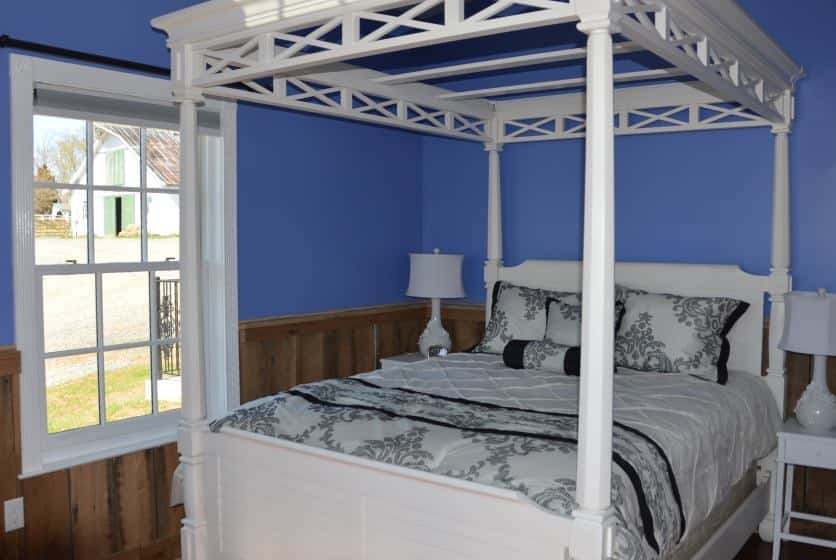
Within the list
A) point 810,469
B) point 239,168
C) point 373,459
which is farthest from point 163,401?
point 810,469

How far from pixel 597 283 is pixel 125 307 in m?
2.56

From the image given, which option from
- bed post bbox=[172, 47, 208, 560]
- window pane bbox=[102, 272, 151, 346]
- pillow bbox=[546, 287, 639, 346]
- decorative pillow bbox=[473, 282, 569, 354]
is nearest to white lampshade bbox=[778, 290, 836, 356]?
pillow bbox=[546, 287, 639, 346]

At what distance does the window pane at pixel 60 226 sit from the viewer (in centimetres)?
345

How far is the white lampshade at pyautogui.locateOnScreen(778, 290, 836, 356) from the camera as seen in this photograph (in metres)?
3.61

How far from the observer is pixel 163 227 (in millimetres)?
3975

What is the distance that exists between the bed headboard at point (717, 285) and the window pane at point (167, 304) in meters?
2.28

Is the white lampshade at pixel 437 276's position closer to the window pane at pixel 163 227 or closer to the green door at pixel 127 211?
the window pane at pixel 163 227

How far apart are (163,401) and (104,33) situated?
1803 millimetres

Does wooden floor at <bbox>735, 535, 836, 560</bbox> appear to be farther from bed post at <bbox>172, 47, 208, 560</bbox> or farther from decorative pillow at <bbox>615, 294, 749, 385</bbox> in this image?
bed post at <bbox>172, 47, 208, 560</bbox>

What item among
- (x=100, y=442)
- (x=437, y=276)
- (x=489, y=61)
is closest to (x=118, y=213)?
(x=100, y=442)

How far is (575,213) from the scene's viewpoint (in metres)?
4.93

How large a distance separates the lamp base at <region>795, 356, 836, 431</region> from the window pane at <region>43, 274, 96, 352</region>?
340cm

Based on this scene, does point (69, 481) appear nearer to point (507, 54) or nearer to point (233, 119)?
point (233, 119)

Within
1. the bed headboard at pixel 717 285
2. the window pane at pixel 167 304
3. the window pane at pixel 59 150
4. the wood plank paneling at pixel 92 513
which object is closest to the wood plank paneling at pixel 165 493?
the wood plank paneling at pixel 92 513
